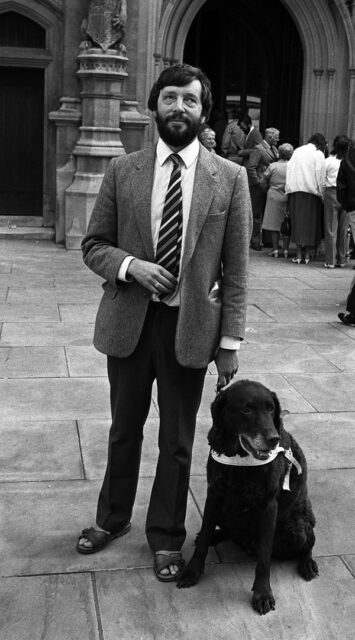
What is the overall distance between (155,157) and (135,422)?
1065mm

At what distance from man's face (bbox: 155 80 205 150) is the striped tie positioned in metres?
0.09

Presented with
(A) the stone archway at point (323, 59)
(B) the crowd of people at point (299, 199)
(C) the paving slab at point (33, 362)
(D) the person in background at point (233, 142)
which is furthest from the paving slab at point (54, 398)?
(A) the stone archway at point (323, 59)

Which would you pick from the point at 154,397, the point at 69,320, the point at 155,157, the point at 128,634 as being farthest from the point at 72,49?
the point at 128,634

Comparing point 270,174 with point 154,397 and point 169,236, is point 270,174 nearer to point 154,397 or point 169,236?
point 154,397

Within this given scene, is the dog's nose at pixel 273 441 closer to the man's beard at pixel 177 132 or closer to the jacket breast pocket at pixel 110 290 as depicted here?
the jacket breast pocket at pixel 110 290

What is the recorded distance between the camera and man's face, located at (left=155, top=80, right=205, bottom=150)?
354 cm

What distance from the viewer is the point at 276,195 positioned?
13148 mm

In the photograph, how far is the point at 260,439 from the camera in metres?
3.42

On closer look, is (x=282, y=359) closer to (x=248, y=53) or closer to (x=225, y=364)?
(x=225, y=364)

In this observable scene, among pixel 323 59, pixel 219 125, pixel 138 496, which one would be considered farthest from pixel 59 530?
pixel 323 59

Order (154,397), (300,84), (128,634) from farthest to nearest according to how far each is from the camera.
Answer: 1. (300,84)
2. (154,397)
3. (128,634)

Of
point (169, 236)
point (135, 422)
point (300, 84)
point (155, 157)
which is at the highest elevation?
point (300, 84)

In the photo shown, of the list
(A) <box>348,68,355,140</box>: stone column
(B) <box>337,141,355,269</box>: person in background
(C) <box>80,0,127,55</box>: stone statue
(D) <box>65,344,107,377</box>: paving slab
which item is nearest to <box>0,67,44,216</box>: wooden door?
(C) <box>80,0,127,55</box>: stone statue

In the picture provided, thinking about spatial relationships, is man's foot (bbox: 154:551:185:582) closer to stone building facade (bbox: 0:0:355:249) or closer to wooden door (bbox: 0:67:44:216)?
stone building facade (bbox: 0:0:355:249)
